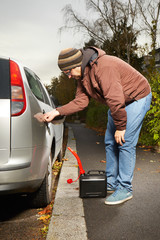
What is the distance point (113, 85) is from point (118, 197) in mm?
1373

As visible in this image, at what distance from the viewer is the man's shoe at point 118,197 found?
3.50 m

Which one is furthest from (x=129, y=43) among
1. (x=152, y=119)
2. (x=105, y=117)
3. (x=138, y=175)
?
(x=138, y=175)

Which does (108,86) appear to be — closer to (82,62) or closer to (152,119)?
Answer: (82,62)

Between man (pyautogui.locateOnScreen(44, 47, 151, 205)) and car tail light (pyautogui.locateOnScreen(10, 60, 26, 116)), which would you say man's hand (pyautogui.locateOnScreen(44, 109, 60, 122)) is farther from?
car tail light (pyautogui.locateOnScreen(10, 60, 26, 116))

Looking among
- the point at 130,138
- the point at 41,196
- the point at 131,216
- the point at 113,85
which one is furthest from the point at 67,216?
the point at 113,85

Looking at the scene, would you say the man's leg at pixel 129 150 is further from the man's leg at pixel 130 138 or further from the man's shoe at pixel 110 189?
the man's shoe at pixel 110 189

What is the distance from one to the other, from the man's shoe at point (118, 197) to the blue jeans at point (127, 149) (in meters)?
0.06

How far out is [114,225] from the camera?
2.96 metres

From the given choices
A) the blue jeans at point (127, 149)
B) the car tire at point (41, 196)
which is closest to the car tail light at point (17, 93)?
the car tire at point (41, 196)

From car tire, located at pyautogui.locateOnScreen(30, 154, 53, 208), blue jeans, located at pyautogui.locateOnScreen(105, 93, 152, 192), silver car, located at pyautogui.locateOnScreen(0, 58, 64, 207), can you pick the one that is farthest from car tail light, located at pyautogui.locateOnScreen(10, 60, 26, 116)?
blue jeans, located at pyautogui.locateOnScreen(105, 93, 152, 192)

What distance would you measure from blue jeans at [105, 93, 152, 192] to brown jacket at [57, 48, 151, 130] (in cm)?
12

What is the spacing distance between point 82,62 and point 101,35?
689 inches

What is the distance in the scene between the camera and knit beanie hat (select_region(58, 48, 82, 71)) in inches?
119

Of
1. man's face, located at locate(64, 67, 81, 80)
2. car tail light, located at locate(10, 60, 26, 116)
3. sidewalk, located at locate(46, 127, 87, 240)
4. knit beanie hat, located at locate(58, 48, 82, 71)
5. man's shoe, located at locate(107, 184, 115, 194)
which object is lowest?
sidewalk, located at locate(46, 127, 87, 240)
